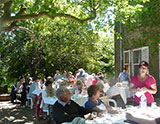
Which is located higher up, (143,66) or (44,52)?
(44,52)

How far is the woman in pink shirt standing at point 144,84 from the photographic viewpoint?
460 centimetres

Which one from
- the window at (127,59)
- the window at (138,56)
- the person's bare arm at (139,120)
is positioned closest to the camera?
the person's bare arm at (139,120)

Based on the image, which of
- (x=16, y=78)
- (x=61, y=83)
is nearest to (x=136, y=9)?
(x=61, y=83)

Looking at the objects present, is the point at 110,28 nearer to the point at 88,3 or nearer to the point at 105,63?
the point at 88,3

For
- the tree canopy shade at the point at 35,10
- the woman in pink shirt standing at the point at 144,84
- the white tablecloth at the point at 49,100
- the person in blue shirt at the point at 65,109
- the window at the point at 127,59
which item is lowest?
the white tablecloth at the point at 49,100

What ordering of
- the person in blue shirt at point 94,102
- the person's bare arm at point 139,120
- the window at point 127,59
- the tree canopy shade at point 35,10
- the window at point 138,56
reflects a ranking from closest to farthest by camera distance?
the person's bare arm at point 139,120
the person in blue shirt at point 94,102
the tree canopy shade at point 35,10
the window at point 138,56
the window at point 127,59

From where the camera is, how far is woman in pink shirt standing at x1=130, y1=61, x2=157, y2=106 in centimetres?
460

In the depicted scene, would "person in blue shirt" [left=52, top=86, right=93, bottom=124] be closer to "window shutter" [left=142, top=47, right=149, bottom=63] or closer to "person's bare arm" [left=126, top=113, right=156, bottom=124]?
"person's bare arm" [left=126, top=113, right=156, bottom=124]

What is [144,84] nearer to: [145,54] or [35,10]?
[35,10]

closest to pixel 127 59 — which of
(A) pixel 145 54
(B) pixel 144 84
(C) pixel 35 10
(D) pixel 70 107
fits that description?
(A) pixel 145 54

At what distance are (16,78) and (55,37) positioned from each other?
27.2 ft

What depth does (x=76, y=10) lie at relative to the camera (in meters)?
11.8

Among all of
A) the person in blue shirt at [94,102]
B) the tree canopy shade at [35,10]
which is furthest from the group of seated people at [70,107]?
the tree canopy shade at [35,10]

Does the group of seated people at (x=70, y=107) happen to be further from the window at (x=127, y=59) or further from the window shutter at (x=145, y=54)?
the window at (x=127, y=59)
